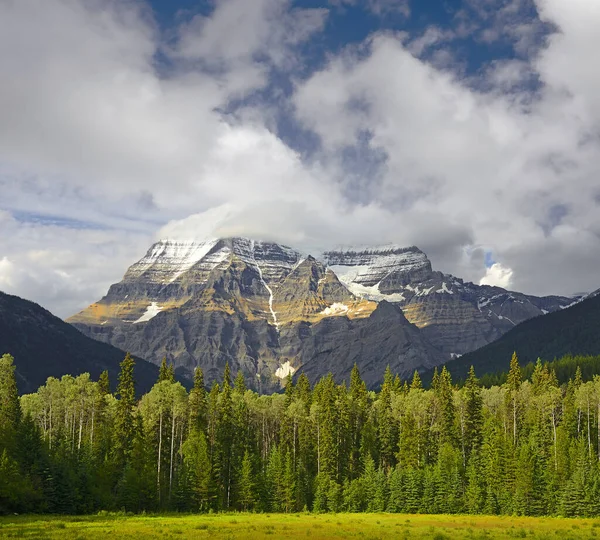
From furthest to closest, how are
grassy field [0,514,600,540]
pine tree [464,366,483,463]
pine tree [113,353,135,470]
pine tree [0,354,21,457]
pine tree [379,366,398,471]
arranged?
pine tree [379,366,398,471], pine tree [464,366,483,463], pine tree [113,353,135,470], pine tree [0,354,21,457], grassy field [0,514,600,540]

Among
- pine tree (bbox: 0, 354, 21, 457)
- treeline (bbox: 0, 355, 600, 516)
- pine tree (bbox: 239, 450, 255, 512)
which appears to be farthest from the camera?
pine tree (bbox: 239, 450, 255, 512)

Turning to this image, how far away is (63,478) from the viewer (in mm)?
76875

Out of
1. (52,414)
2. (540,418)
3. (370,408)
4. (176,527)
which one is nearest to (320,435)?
(370,408)

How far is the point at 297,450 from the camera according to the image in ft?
433

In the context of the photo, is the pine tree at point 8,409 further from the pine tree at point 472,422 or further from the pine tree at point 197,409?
the pine tree at point 472,422

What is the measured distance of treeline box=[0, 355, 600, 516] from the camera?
84.8 meters

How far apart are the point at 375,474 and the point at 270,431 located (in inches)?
1682

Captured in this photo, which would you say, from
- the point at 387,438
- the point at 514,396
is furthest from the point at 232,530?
the point at 514,396

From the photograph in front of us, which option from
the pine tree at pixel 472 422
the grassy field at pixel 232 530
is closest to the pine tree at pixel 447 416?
the pine tree at pixel 472 422

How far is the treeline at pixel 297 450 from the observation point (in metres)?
84.8

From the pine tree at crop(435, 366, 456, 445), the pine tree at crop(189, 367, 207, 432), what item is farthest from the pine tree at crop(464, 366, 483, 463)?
the pine tree at crop(189, 367, 207, 432)

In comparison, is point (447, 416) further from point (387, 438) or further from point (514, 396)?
point (514, 396)

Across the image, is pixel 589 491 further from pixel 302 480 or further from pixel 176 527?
pixel 176 527

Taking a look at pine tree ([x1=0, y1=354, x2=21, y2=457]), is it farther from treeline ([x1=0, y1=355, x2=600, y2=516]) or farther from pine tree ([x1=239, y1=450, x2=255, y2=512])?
pine tree ([x1=239, y1=450, x2=255, y2=512])
